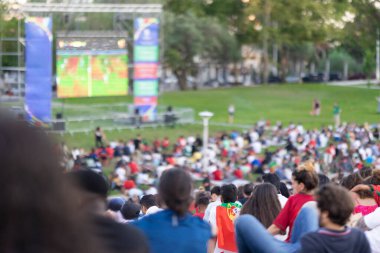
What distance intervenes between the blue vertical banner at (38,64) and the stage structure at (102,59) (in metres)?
0.66

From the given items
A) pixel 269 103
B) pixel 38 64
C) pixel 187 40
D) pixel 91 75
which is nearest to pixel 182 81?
pixel 187 40

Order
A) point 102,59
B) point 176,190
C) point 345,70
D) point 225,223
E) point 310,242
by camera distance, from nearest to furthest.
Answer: point 310,242 < point 176,190 < point 225,223 < point 102,59 < point 345,70

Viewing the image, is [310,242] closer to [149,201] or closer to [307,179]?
[307,179]

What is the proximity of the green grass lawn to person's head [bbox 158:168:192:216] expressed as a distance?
26.8 m

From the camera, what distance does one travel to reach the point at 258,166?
71.4 ft

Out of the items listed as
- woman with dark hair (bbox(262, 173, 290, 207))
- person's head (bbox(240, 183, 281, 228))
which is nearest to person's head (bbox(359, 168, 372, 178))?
woman with dark hair (bbox(262, 173, 290, 207))

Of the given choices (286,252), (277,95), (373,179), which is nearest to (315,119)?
(277,95)

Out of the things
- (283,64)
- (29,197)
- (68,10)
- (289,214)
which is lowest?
(289,214)

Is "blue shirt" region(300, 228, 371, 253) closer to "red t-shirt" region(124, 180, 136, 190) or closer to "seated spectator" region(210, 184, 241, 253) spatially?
"seated spectator" region(210, 184, 241, 253)

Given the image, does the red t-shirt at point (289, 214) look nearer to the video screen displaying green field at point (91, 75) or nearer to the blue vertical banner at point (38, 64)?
the blue vertical banner at point (38, 64)

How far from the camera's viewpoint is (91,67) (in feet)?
96.3

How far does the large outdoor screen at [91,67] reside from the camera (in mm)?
28656

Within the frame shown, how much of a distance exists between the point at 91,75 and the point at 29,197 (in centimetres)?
2827

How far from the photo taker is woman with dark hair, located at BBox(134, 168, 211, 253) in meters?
3.15
